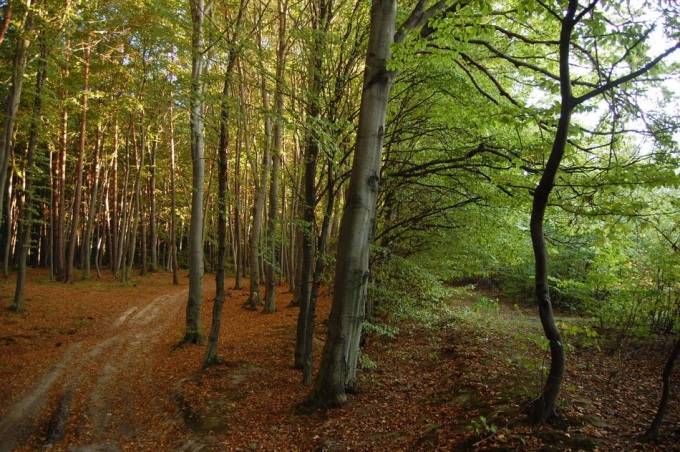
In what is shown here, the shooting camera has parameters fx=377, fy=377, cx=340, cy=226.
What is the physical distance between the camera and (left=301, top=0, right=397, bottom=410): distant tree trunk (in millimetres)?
5215

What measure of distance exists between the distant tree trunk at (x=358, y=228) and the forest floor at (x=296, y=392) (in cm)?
60

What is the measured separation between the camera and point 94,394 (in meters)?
7.59

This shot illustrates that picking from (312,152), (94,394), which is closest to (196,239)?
(94,394)

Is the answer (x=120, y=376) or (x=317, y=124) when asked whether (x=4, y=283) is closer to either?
(x=120, y=376)

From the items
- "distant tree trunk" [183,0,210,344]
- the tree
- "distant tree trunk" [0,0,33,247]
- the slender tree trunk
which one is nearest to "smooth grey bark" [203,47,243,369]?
"distant tree trunk" [183,0,210,344]

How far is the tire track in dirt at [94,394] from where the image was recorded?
6094mm

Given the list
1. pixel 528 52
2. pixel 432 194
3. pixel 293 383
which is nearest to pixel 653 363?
pixel 432 194

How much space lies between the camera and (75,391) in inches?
303

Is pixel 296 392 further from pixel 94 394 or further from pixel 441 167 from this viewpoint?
pixel 441 167

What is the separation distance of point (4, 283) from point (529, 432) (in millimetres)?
22263

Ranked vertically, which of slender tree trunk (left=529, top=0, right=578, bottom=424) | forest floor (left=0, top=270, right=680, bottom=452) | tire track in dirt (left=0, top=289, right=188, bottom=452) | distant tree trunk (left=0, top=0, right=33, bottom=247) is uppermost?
distant tree trunk (left=0, top=0, right=33, bottom=247)

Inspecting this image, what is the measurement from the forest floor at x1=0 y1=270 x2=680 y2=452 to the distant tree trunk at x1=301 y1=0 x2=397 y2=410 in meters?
0.60

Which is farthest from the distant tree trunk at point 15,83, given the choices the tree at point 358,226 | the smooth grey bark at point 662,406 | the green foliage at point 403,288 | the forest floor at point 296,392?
the smooth grey bark at point 662,406

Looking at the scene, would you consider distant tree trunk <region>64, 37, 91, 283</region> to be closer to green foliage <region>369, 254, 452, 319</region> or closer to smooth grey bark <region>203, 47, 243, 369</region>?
smooth grey bark <region>203, 47, 243, 369</region>
